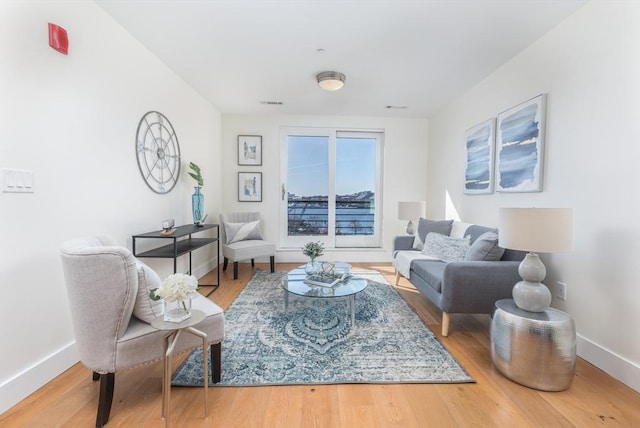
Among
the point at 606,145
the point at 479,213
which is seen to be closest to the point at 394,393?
the point at 606,145

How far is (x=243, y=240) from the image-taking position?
13.9ft

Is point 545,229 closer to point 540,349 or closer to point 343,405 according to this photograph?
point 540,349

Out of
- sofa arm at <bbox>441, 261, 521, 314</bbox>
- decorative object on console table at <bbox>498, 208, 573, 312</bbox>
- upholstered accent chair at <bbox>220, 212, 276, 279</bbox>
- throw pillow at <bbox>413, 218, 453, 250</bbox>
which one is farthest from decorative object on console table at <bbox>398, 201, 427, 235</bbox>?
decorative object on console table at <bbox>498, 208, 573, 312</bbox>

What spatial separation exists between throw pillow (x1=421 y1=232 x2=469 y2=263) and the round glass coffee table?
1.00 m

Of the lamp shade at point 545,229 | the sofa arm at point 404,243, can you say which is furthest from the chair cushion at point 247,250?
the lamp shade at point 545,229

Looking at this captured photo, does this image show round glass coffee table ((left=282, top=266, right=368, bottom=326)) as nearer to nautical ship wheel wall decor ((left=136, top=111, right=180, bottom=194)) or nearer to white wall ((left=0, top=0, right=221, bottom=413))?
white wall ((left=0, top=0, right=221, bottom=413))

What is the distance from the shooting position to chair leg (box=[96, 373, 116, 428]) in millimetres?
1380

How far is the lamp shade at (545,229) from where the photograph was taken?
1.68 metres

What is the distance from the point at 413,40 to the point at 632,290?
235 cm

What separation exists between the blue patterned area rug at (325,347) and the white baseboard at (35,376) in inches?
29.1

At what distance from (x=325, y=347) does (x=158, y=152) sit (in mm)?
2428

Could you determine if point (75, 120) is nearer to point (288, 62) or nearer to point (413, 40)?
point (288, 62)

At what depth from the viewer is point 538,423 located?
56.3 inches

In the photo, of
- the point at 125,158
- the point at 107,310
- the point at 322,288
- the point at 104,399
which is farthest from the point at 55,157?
the point at 322,288
